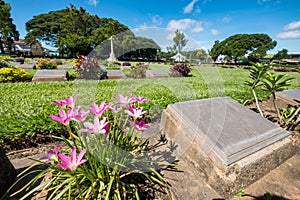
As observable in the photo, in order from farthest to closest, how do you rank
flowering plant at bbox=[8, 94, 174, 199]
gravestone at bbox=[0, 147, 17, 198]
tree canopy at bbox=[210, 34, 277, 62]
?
tree canopy at bbox=[210, 34, 277, 62]
gravestone at bbox=[0, 147, 17, 198]
flowering plant at bbox=[8, 94, 174, 199]

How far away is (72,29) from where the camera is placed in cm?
3325

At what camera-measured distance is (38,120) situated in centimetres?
203

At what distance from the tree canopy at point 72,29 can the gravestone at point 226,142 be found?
2511 centimetres

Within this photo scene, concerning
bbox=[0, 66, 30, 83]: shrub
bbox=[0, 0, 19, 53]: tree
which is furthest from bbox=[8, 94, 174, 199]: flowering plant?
bbox=[0, 0, 19, 53]: tree

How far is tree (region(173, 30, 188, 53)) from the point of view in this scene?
1.70 meters

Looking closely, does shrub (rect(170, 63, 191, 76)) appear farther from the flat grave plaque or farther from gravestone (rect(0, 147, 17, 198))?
gravestone (rect(0, 147, 17, 198))

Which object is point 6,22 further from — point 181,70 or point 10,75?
point 181,70

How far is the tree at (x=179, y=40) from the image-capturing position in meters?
1.70

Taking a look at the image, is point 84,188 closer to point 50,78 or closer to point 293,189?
point 293,189

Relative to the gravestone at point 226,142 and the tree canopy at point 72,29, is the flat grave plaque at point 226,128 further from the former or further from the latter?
the tree canopy at point 72,29

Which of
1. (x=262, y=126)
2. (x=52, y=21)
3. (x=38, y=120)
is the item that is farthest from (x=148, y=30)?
(x=52, y=21)

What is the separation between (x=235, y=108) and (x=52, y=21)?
2064 inches

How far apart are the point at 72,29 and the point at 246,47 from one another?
45.5m

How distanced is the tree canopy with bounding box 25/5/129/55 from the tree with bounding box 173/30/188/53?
969 inches
